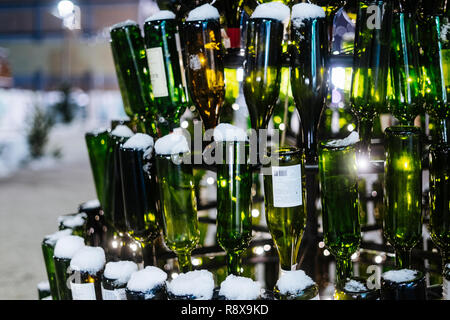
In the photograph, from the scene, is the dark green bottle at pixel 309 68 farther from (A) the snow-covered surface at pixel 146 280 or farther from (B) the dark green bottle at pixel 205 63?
(A) the snow-covered surface at pixel 146 280

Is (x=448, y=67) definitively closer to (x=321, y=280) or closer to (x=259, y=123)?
(x=259, y=123)

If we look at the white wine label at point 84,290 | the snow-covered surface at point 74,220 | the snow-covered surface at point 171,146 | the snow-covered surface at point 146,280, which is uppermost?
the snow-covered surface at point 171,146

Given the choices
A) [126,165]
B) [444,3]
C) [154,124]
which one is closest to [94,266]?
[126,165]

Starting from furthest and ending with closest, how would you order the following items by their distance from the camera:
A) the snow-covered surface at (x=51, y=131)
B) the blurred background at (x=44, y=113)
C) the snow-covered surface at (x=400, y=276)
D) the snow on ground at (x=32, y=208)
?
the snow-covered surface at (x=51, y=131) < the blurred background at (x=44, y=113) < the snow on ground at (x=32, y=208) < the snow-covered surface at (x=400, y=276)

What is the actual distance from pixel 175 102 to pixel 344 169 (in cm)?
41

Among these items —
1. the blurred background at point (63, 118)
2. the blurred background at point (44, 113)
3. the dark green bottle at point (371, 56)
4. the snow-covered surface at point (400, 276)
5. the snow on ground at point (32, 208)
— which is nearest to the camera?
the snow-covered surface at point (400, 276)

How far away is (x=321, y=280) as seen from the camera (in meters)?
1.37

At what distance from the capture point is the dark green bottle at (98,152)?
115 cm

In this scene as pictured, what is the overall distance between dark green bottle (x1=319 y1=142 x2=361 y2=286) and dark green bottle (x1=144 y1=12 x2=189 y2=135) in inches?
14.3

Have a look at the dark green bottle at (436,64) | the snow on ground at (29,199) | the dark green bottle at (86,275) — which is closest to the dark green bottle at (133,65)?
the dark green bottle at (86,275)

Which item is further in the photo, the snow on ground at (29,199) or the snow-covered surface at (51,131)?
the snow-covered surface at (51,131)

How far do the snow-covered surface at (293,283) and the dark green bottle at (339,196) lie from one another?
0.06 metres

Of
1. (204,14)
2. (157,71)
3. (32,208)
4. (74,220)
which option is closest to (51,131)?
(32,208)

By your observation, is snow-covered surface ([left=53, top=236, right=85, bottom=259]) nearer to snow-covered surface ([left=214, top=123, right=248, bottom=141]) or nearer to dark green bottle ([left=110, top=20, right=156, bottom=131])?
dark green bottle ([left=110, top=20, right=156, bottom=131])
